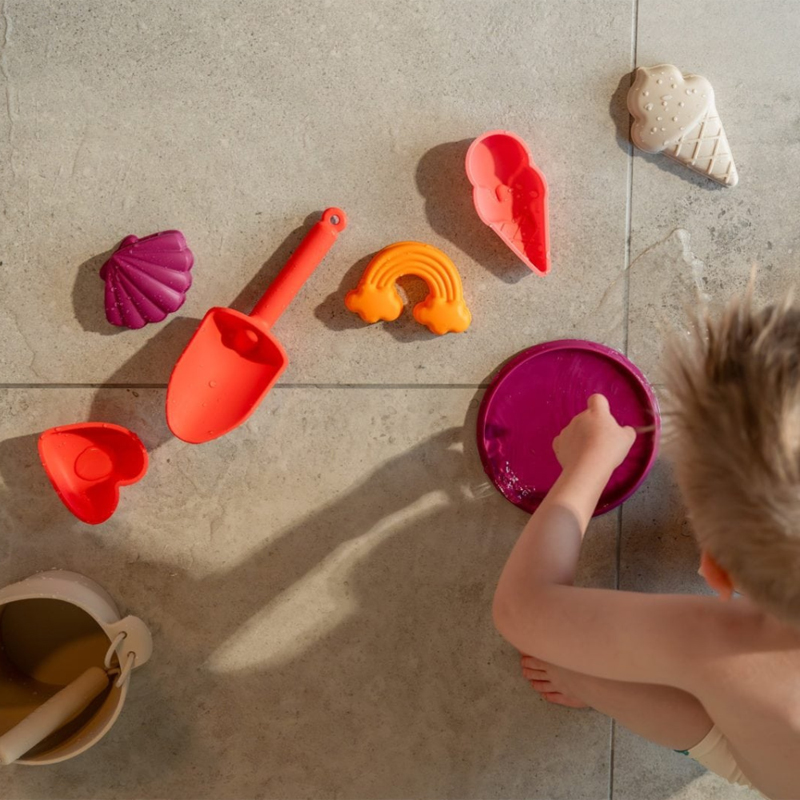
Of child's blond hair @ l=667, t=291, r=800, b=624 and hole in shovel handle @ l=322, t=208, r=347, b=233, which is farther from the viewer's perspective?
hole in shovel handle @ l=322, t=208, r=347, b=233

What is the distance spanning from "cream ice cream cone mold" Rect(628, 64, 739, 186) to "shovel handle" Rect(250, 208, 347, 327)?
344mm

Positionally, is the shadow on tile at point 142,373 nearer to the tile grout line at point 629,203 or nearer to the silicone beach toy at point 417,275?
the silicone beach toy at point 417,275

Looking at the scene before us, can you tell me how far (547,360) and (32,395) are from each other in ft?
1.80

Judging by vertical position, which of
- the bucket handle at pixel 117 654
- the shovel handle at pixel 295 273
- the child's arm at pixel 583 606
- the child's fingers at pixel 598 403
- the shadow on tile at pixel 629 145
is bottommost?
the bucket handle at pixel 117 654

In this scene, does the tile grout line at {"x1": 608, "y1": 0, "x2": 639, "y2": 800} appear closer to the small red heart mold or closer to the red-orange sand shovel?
the red-orange sand shovel

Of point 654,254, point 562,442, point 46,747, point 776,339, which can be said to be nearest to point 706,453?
point 776,339

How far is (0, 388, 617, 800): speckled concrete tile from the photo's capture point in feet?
2.78

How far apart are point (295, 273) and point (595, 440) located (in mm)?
338

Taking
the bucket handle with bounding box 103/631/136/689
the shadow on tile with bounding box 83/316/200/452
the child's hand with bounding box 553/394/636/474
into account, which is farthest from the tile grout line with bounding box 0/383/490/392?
the bucket handle with bounding box 103/631/136/689

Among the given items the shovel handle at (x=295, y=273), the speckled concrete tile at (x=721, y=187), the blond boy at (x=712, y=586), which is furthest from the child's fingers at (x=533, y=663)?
the shovel handle at (x=295, y=273)

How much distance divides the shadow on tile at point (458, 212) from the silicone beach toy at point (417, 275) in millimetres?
38

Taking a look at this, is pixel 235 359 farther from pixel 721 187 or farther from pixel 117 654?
pixel 721 187

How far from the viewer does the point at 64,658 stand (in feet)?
2.77

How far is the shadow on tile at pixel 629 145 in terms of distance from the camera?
834mm
